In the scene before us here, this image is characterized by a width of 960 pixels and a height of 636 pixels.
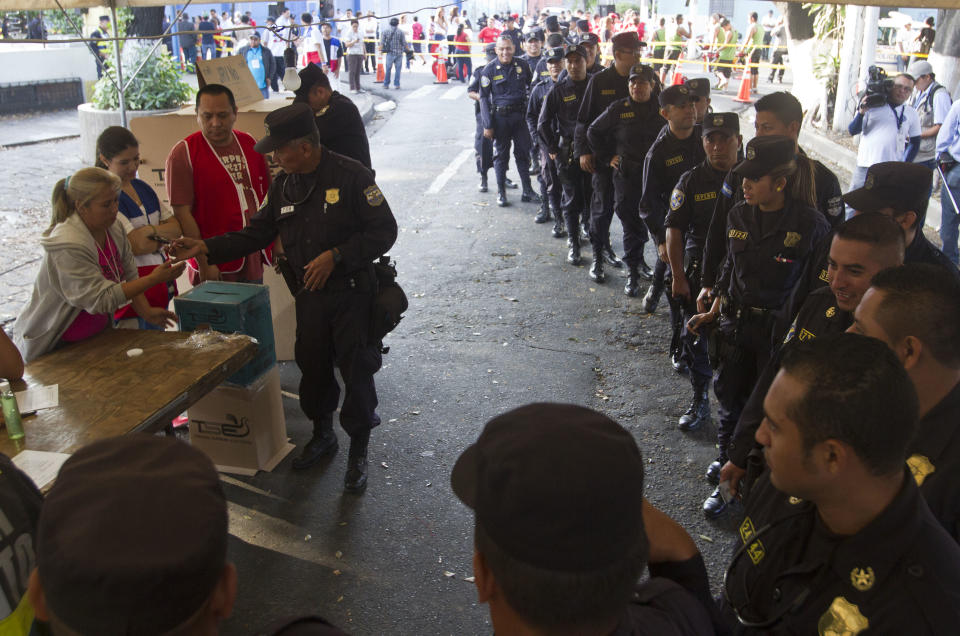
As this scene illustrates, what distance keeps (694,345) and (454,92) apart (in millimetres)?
18623

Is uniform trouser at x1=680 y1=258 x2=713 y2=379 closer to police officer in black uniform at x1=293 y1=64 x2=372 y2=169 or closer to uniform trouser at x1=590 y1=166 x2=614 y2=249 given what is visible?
uniform trouser at x1=590 y1=166 x2=614 y2=249

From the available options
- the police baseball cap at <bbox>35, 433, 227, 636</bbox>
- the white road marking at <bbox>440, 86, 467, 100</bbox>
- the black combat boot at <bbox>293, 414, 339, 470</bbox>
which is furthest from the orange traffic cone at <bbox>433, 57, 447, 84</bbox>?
the police baseball cap at <bbox>35, 433, 227, 636</bbox>

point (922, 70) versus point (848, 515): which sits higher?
point (922, 70)

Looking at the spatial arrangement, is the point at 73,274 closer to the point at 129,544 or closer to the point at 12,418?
the point at 12,418

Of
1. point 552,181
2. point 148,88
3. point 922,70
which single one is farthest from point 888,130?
point 148,88

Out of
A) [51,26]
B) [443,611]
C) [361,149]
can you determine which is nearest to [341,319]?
[443,611]

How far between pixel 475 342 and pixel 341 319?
86.5 inches

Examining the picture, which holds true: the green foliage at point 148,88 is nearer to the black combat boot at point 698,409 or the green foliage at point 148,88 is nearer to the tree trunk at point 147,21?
the tree trunk at point 147,21

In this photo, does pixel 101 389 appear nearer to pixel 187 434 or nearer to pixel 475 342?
pixel 187 434

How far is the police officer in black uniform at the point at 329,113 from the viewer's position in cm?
566

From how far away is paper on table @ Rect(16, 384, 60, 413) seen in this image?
312 centimetres

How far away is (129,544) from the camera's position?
1.10 metres

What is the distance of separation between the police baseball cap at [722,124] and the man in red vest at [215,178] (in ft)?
9.09

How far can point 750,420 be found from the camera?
9.78ft
